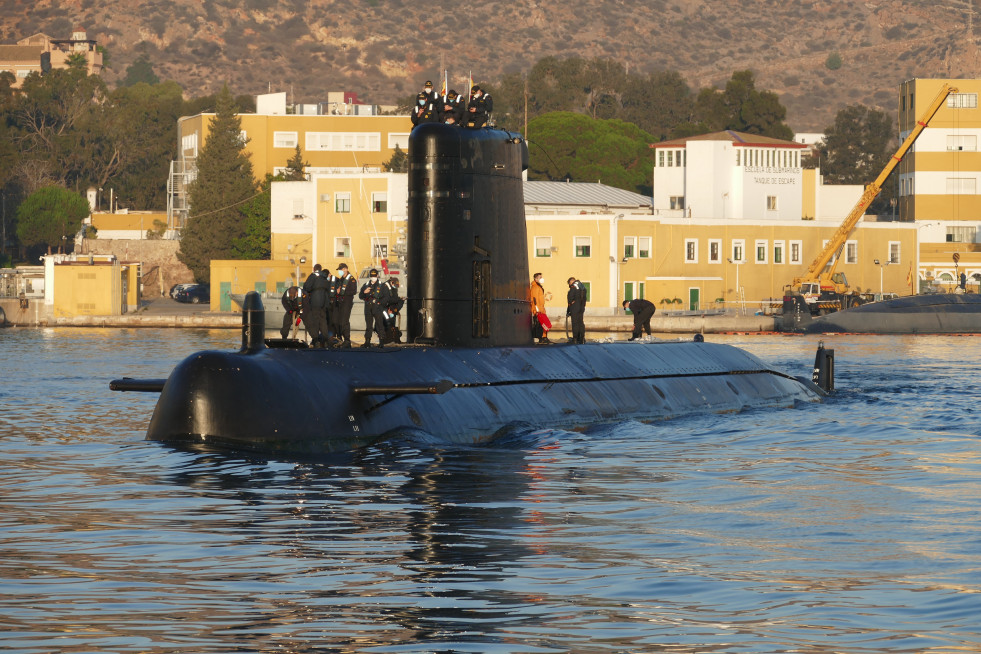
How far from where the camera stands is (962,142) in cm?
10631

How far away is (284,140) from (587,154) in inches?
1028

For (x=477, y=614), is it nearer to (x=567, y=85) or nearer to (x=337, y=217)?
(x=337, y=217)

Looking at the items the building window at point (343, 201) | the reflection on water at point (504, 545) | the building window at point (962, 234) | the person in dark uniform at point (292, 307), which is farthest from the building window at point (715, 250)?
the reflection on water at point (504, 545)

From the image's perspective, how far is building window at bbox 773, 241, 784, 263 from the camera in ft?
294

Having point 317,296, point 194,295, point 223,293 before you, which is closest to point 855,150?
point 194,295

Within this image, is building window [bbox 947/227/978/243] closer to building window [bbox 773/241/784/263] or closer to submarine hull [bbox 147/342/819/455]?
building window [bbox 773/241/784/263]

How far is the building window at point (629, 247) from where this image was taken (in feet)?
273

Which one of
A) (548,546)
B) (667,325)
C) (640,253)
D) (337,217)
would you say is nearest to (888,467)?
(548,546)

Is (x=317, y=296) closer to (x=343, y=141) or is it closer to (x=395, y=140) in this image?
(x=343, y=141)

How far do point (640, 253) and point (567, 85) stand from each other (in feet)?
251

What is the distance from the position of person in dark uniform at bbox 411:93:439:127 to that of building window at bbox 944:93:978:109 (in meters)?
89.9

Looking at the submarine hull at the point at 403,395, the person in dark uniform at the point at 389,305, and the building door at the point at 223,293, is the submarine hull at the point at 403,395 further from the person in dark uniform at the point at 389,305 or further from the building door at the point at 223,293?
the building door at the point at 223,293

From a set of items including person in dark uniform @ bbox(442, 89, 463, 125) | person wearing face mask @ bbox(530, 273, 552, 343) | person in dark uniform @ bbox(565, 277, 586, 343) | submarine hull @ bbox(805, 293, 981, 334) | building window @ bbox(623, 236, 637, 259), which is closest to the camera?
person in dark uniform @ bbox(442, 89, 463, 125)

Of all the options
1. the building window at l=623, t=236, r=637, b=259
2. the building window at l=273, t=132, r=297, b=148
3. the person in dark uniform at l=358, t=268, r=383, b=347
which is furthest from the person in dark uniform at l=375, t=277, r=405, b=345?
the building window at l=273, t=132, r=297, b=148
